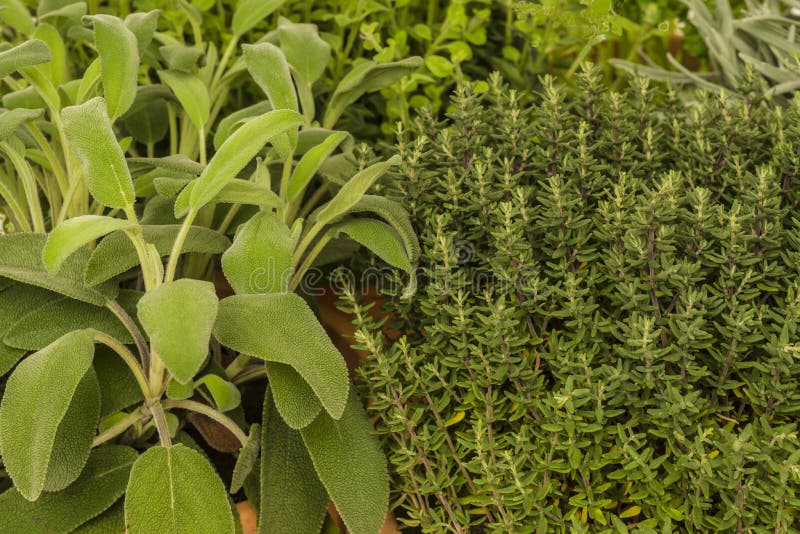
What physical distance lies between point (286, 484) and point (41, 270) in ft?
0.89

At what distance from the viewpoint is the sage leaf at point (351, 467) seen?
0.60m

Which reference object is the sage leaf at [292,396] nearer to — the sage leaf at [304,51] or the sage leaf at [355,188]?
the sage leaf at [355,188]

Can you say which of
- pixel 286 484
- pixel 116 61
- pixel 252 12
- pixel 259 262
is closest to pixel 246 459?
pixel 286 484

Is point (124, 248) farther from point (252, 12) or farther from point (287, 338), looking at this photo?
point (252, 12)

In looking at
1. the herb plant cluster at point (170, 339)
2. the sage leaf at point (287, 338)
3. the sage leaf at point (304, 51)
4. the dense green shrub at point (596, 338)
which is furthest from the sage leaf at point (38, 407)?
the sage leaf at point (304, 51)

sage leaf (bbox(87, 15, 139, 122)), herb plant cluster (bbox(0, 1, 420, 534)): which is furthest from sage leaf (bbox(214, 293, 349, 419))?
sage leaf (bbox(87, 15, 139, 122))

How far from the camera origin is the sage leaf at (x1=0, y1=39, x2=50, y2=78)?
646mm

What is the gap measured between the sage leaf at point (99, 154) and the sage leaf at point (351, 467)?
→ 238mm

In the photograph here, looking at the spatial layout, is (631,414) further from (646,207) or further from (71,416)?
(71,416)

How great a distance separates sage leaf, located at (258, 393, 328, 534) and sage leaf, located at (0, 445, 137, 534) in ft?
0.39

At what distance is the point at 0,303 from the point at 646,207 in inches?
21.3

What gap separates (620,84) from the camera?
1.32 meters

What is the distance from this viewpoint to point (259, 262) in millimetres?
625

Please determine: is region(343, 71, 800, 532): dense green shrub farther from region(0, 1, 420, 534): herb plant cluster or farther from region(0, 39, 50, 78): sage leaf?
region(0, 39, 50, 78): sage leaf
